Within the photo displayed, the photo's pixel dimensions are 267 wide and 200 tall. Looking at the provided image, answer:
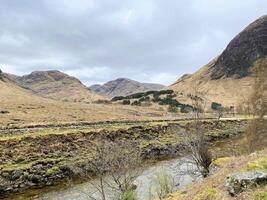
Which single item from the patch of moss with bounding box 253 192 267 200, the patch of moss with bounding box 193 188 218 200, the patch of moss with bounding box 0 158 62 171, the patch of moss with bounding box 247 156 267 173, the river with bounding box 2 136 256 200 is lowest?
the river with bounding box 2 136 256 200

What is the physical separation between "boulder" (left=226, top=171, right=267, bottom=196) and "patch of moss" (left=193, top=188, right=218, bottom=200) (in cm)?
72

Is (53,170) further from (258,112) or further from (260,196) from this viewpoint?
(260,196)

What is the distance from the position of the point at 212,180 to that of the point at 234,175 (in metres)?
2.69

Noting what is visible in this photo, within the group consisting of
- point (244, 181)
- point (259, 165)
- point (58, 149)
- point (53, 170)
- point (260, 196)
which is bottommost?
point (53, 170)

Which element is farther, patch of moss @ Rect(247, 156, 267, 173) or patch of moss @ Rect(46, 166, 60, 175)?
patch of moss @ Rect(46, 166, 60, 175)

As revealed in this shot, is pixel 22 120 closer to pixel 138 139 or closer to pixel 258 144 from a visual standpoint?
pixel 138 139

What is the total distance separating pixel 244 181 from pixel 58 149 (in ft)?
135

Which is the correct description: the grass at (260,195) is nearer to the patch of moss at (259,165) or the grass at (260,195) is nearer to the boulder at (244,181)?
the boulder at (244,181)

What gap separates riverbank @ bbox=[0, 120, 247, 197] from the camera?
44219 mm

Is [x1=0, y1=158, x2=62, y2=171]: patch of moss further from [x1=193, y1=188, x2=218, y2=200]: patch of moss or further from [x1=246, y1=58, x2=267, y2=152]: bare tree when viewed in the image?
[x1=193, y1=188, x2=218, y2=200]: patch of moss

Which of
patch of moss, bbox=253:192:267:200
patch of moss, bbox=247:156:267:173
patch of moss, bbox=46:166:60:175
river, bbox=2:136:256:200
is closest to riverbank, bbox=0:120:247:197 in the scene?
patch of moss, bbox=46:166:60:175

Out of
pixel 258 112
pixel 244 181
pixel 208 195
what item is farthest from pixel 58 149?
pixel 244 181

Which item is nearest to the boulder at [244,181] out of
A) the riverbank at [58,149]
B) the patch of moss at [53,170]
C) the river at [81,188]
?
the river at [81,188]

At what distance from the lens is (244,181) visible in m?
Answer: 14.6
